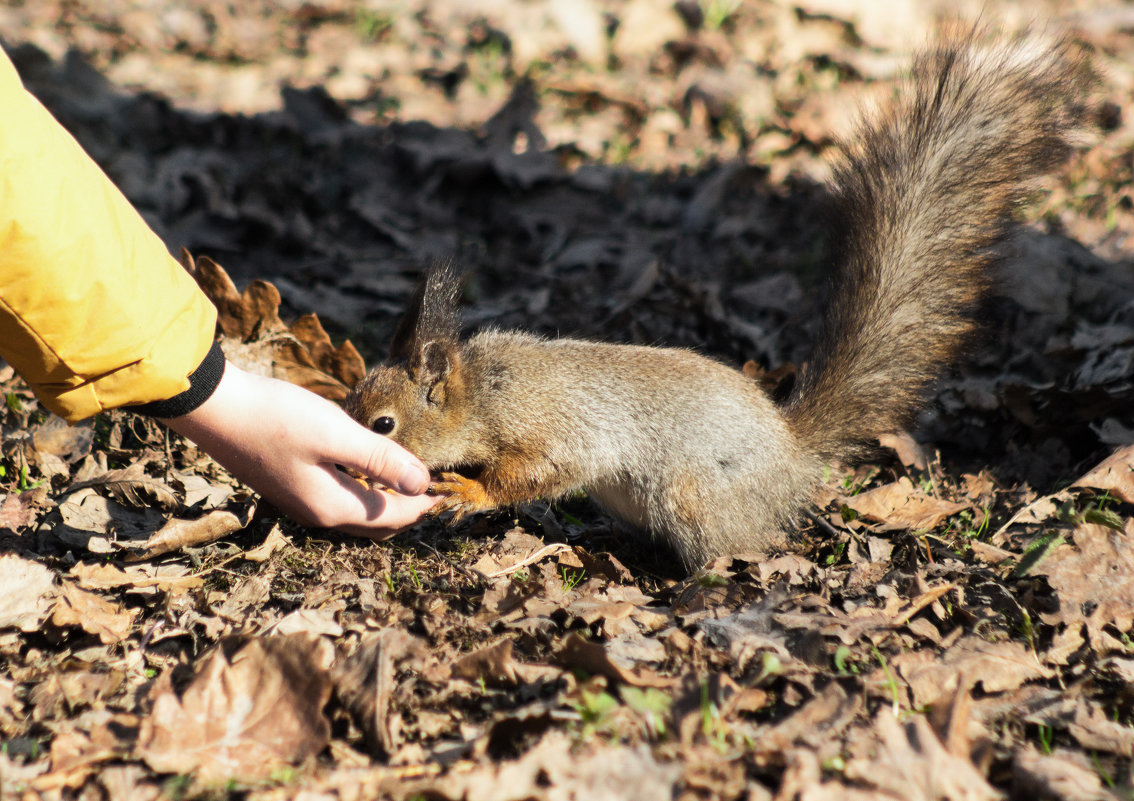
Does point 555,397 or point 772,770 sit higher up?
point 555,397

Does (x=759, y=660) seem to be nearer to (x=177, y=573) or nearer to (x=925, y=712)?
(x=925, y=712)

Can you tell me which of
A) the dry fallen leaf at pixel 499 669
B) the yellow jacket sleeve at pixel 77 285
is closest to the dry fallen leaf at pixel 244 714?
the dry fallen leaf at pixel 499 669

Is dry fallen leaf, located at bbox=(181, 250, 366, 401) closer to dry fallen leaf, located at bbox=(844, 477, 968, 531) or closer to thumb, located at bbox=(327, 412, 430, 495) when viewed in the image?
thumb, located at bbox=(327, 412, 430, 495)

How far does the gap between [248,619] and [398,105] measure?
5.64 metres

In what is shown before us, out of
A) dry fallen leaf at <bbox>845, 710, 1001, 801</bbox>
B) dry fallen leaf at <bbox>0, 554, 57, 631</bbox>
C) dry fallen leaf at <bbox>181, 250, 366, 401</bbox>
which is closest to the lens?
dry fallen leaf at <bbox>845, 710, 1001, 801</bbox>

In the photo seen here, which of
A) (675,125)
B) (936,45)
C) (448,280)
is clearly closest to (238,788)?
(448,280)

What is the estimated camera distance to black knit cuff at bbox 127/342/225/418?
2752 millimetres

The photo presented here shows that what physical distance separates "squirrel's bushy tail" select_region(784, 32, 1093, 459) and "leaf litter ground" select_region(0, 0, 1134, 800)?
28cm

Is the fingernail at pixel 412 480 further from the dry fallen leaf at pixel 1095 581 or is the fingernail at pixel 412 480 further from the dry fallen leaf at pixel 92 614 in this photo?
the dry fallen leaf at pixel 1095 581

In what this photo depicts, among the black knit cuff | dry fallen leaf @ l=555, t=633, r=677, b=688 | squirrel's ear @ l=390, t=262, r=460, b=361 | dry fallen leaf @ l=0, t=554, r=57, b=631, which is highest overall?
squirrel's ear @ l=390, t=262, r=460, b=361

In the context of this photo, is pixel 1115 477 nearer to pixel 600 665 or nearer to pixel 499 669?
pixel 600 665

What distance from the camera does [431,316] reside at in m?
3.52

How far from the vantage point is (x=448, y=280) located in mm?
3453

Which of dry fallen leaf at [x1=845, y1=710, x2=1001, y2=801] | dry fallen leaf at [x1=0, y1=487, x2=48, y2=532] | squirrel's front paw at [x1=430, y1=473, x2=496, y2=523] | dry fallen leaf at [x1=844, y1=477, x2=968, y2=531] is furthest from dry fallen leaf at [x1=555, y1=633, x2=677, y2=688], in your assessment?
dry fallen leaf at [x1=0, y1=487, x2=48, y2=532]
